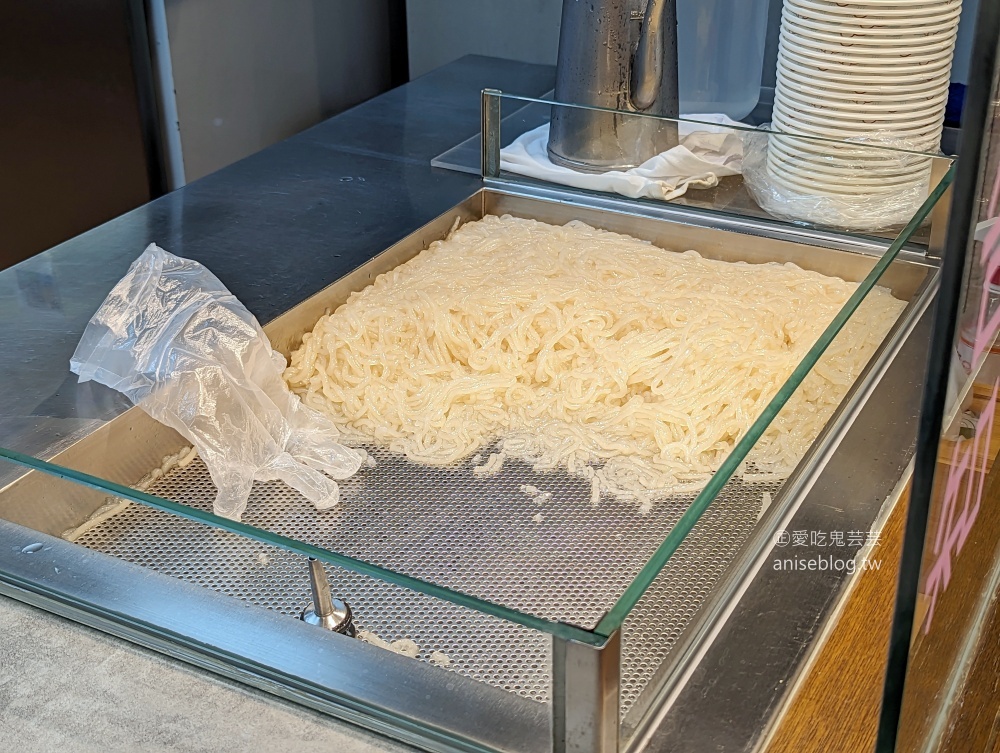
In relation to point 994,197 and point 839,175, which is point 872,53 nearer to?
point 839,175

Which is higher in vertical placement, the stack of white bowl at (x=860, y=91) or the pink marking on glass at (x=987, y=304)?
the pink marking on glass at (x=987, y=304)

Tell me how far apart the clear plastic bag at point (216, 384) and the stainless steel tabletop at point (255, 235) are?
0.14 feet

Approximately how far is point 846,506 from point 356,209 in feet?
3.00

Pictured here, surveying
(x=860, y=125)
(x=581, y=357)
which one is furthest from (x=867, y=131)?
(x=581, y=357)

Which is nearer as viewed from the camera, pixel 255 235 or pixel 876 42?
pixel 876 42

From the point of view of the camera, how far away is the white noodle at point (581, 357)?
1.10 meters

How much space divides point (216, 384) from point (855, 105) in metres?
0.91

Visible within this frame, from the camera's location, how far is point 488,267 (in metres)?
1.40

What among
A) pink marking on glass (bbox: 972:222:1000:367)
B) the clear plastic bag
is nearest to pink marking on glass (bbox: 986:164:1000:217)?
pink marking on glass (bbox: 972:222:1000:367)

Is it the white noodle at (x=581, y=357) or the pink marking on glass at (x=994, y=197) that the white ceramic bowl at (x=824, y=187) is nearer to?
the white noodle at (x=581, y=357)

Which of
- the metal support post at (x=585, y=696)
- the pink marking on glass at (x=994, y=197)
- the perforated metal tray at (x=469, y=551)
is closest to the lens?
the pink marking on glass at (x=994, y=197)

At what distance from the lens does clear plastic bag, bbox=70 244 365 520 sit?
3.51ft

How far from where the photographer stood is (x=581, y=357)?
1226mm

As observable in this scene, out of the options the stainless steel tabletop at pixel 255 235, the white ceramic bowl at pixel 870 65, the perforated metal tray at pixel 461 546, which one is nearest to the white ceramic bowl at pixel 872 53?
the white ceramic bowl at pixel 870 65
